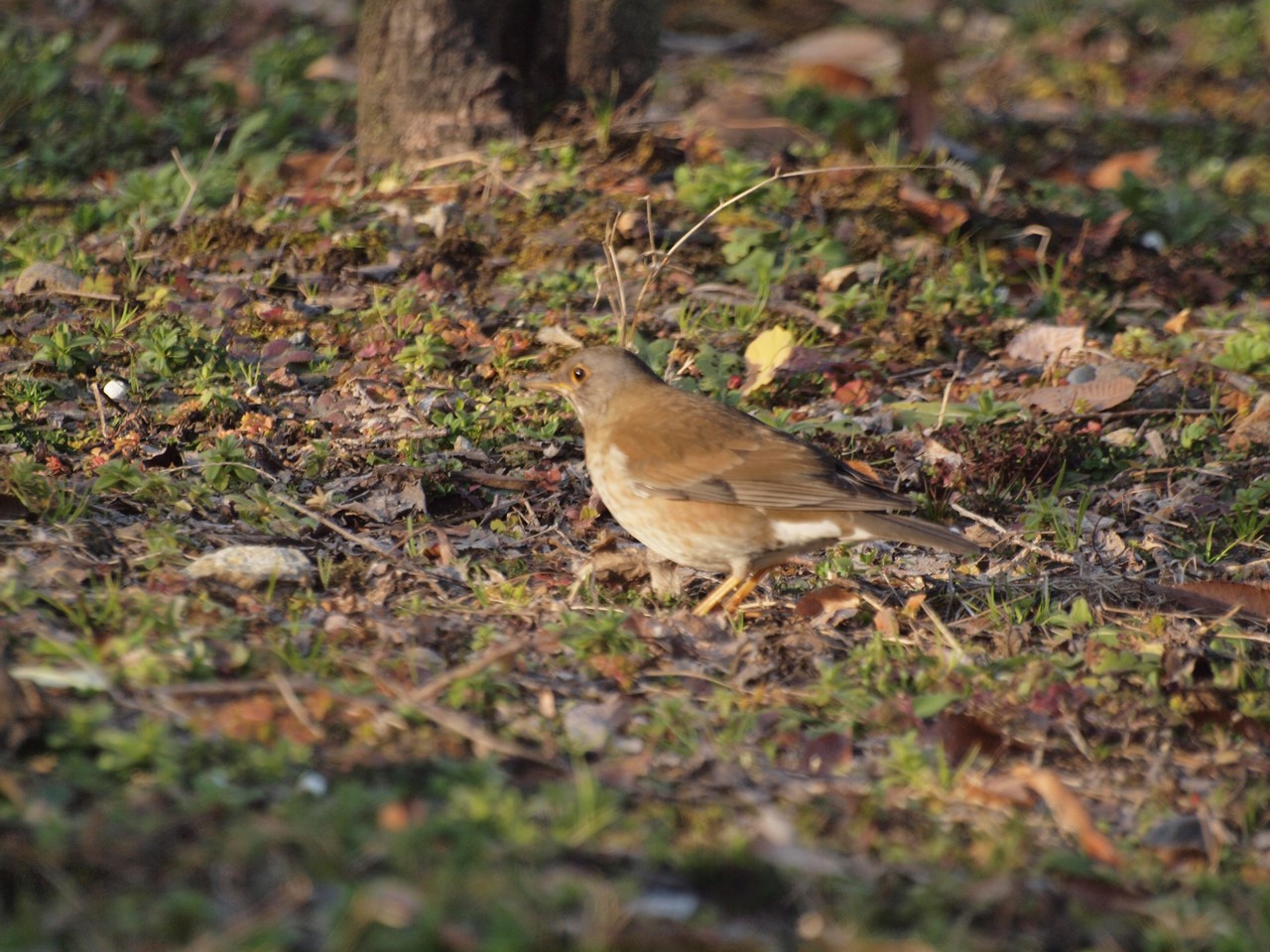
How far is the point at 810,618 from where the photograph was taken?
5551 mm

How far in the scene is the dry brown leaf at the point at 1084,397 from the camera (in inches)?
280

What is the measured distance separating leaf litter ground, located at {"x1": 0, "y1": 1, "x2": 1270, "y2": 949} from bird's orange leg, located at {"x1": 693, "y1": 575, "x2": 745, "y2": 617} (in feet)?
0.37

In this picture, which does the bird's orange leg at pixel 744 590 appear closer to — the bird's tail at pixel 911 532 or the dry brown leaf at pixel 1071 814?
the bird's tail at pixel 911 532

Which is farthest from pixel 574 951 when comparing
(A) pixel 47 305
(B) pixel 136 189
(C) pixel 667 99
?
(C) pixel 667 99

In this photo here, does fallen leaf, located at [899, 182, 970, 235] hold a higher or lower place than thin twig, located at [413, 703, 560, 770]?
higher

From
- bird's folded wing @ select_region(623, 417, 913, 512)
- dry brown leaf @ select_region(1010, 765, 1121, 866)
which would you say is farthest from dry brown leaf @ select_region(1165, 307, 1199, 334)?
dry brown leaf @ select_region(1010, 765, 1121, 866)

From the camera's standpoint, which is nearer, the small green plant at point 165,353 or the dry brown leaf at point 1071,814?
the dry brown leaf at point 1071,814

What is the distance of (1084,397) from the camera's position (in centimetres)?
716

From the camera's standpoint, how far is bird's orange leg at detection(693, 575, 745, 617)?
5.63 m

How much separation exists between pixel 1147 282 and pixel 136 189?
18.8 feet

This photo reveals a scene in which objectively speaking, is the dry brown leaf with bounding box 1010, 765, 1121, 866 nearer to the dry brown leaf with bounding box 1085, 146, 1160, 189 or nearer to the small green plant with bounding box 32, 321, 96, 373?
the small green plant with bounding box 32, 321, 96, 373

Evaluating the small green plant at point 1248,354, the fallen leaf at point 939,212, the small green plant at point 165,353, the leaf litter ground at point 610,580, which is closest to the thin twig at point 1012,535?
the leaf litter ground at point 610,580

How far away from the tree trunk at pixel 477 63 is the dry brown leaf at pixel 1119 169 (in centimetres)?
362

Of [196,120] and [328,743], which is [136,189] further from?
[328,743]
